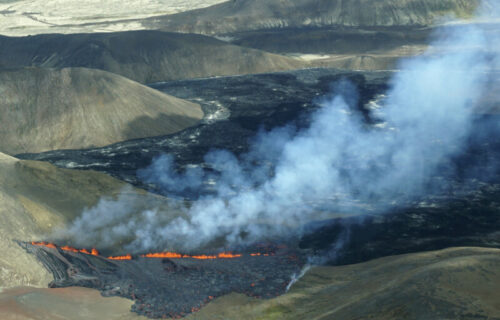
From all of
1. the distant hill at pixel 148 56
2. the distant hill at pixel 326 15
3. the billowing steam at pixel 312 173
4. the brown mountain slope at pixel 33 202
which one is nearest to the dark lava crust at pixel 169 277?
the brown mountain slope at pixel 33 202

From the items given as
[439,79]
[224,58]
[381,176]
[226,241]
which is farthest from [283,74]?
[226,241]

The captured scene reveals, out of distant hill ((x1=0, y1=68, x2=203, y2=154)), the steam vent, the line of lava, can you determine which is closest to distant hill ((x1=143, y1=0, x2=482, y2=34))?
the steam vent

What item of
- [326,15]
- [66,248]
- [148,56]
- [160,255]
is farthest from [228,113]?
[326,15]

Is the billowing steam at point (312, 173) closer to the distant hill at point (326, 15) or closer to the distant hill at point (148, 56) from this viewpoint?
the distant hill at point (148, 56)

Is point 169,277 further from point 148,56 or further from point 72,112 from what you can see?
point 148,56

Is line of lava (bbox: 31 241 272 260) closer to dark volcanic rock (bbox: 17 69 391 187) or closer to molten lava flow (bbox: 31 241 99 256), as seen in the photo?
molten lava flow (bbox: 31 241 99 256)

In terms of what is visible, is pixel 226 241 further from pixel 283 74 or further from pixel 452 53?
pixel 452 53
